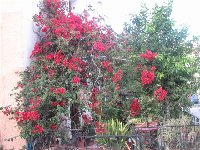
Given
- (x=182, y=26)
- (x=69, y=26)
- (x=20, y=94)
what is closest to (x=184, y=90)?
(x=182, y=26)

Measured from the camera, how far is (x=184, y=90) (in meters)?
10.8

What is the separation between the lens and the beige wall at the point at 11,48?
803 cm

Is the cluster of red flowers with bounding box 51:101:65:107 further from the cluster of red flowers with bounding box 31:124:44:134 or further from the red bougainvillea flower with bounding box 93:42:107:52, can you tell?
the red bougainvillea flower with bounding box 93:42:107:52

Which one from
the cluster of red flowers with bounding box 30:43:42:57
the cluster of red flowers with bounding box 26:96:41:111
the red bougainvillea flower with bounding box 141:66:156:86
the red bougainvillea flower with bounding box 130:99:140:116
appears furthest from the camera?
the red bougainvillea flower with bounding box 130:99:140:116

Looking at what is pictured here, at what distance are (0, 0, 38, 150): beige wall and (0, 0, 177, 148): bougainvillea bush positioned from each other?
27cm

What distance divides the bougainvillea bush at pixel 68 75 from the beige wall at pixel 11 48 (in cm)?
27

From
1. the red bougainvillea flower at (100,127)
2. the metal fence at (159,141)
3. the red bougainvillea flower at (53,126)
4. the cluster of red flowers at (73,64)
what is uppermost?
the cluster of red flowers at (73,64)

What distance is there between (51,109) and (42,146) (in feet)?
3.16

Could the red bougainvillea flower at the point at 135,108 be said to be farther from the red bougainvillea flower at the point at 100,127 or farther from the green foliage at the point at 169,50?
the red bougainvillea flower at the point at 100,127

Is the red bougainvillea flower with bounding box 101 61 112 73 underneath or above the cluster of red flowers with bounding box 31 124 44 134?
above

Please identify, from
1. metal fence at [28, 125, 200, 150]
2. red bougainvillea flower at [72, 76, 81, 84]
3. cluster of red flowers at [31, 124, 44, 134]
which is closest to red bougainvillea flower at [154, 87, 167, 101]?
metal fence at [28, 125, 200, 150]

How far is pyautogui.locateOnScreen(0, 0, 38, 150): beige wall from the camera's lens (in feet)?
26.3

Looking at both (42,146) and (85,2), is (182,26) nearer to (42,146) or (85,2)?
(85,2)

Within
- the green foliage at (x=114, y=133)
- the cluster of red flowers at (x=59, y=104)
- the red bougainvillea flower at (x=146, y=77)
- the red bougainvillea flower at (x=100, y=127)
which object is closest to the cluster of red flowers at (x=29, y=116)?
the cluster of red flowers at (x=59, y=104)
